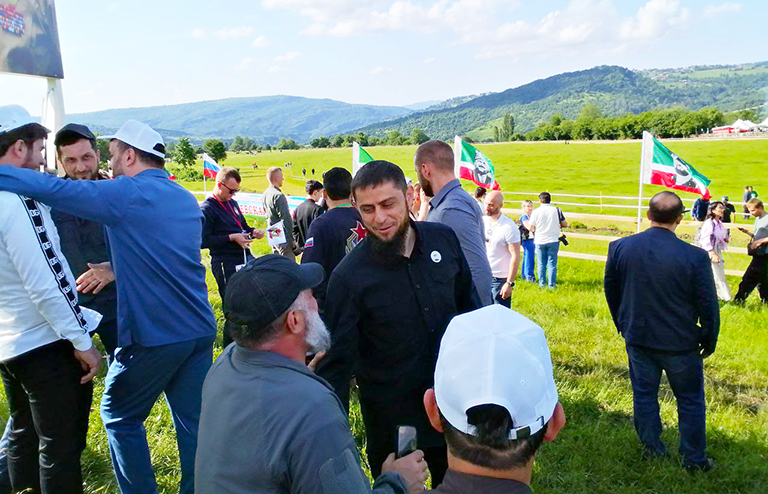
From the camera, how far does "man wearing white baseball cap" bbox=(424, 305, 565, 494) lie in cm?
131

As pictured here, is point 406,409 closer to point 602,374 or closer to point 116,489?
point 116,489

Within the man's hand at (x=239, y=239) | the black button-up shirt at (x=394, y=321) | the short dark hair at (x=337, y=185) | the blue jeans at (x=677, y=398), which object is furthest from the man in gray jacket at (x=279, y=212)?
the black button-up shirt at (x=394, y=321)

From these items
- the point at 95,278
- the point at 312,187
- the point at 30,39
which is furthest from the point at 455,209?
the point at 30,39

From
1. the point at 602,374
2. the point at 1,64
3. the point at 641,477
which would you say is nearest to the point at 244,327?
the point at 641,477

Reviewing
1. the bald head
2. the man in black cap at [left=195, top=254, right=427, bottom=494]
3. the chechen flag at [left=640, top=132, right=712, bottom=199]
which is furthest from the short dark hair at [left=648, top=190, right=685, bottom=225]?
the chechen flag at [left=640, top=132, right=712, bottom=199]

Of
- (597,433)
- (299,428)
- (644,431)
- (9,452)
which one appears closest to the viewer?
(299,428)

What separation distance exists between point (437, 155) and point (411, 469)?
2576mm

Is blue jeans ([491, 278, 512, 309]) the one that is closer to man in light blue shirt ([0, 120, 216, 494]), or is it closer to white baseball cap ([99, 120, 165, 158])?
man in light blue shirt ([0, 120, 216, 494])

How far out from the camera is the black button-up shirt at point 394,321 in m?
2.79

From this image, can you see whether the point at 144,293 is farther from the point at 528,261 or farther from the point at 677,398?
the point at 528,261

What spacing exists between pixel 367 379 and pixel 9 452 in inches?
88.2

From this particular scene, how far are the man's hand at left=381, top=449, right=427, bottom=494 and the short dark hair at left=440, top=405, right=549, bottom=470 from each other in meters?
0.51

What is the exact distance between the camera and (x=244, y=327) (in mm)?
1784

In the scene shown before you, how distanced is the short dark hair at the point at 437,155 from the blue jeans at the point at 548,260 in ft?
23.3
